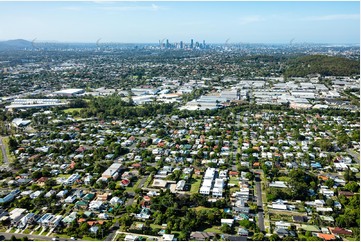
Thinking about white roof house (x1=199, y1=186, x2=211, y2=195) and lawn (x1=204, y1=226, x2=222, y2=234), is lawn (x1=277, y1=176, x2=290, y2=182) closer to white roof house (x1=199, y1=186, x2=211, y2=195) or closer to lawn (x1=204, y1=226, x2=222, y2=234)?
white roof house (x1=199, y1=186, x2=211, y2=195)

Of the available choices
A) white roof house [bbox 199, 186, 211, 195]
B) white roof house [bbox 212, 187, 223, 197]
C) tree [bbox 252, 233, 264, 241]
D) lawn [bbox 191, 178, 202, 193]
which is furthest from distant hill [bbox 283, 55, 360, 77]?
tree [bbox 252, 233, 264, 241]

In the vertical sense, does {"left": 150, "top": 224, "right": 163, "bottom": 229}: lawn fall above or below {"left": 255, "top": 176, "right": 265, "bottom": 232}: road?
below

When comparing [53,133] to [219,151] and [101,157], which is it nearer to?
[101,157]

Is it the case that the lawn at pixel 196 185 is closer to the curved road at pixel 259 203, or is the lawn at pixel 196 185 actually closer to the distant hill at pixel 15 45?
the curved road at pixel 259 203

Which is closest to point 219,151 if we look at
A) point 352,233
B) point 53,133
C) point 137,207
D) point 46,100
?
point 137,207

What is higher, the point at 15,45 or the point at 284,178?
the point at 15,45

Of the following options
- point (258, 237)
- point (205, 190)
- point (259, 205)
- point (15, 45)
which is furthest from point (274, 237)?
point (15, 45)

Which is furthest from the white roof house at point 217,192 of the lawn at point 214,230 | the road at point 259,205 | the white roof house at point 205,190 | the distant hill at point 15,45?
the distant hill at point 15,45

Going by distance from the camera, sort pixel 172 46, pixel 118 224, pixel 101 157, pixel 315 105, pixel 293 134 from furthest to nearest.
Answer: pixel 172 46 < pixel 315 105 < pixel 293 134 < pixel 101 157 < pixel 118 224

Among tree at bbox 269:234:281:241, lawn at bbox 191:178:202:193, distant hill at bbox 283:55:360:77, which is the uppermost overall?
distant hill at bbox 283:55:360:77

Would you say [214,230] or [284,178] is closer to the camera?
[214,230]

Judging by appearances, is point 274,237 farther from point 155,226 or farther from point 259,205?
point 155,226
